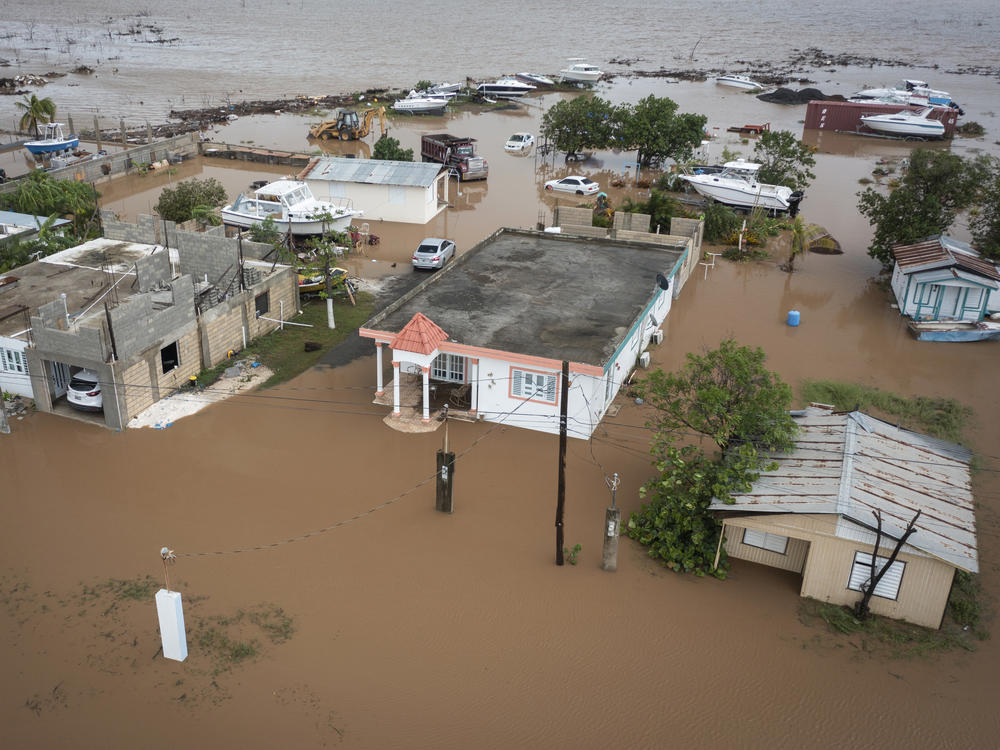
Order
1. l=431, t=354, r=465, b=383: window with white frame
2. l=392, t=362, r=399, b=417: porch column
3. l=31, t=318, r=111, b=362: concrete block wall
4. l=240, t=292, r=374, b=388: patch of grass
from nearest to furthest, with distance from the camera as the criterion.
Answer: l=31, t=318, r=111, b=362: concrete block wall → l=392, t=362, r=399, b=417: porch column → l=431, t=354, r=465, b=383: window with white frame → l=240, t=292, r=374, b=388: patch of grass

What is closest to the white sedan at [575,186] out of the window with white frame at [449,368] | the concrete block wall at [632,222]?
the concrete block wall at [632,222]

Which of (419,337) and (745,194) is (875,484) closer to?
(419,337)

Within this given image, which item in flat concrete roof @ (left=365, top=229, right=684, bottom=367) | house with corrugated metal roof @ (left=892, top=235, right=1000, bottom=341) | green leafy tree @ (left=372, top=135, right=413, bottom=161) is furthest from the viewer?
green leafy tree @ (left=372, top=135, right=413, bottom=161)

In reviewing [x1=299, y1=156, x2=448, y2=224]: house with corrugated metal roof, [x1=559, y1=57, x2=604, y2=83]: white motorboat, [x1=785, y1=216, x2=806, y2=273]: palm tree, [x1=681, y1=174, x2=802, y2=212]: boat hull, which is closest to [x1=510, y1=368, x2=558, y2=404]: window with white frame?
[x1=785, y1=216, x2=806, y2=273]: palm tree

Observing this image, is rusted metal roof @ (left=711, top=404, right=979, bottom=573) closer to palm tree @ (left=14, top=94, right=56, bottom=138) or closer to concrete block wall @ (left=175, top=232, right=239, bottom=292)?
concrete block wall @ (left=175, top=232, right=239, bottom=292)

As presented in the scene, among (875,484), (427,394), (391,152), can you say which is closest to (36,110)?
(391,152)

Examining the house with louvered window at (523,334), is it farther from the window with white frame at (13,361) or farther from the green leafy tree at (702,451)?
the window with white frame at (13,361)

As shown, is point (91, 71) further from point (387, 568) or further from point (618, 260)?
point (387, 568)
